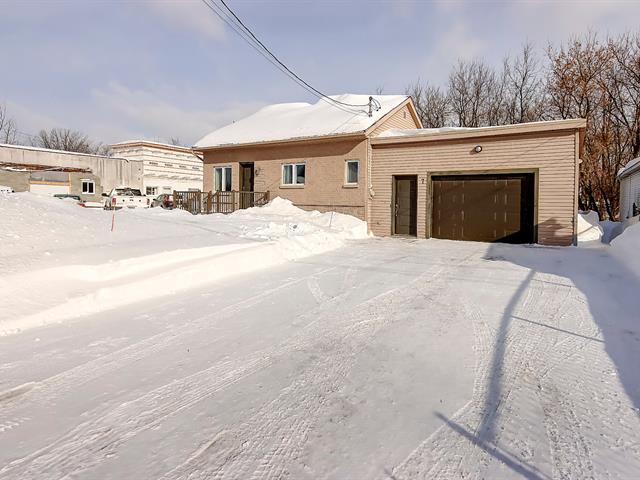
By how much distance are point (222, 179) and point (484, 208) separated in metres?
12.3

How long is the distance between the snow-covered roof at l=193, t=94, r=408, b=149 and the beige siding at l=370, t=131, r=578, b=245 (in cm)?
196

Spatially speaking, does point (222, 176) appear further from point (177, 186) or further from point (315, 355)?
point (177, 186)

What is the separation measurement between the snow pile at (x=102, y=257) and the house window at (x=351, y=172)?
5.40 metres

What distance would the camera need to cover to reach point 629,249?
859cm

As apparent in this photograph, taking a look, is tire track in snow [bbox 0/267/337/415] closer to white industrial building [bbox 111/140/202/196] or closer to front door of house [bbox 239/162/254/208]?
front door of house [bbox 239/162/254/208]

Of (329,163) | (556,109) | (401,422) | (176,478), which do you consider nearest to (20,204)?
(176,478)

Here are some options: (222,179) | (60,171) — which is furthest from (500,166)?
(60,171)

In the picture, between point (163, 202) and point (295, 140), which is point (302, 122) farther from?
point (163, 202)

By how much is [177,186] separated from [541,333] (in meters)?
43.1

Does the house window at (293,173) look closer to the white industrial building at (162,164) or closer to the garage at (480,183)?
the garage at (480,183)

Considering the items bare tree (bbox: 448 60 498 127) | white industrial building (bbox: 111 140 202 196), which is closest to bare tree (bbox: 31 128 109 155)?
white industrial building (bbox: 111 140 202 196)

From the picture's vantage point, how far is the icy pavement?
2297 mm

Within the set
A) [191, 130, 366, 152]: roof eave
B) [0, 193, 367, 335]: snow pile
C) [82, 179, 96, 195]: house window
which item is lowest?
[0, 193, 367, 335]: snow pile

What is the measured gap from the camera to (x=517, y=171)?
12531 mm
